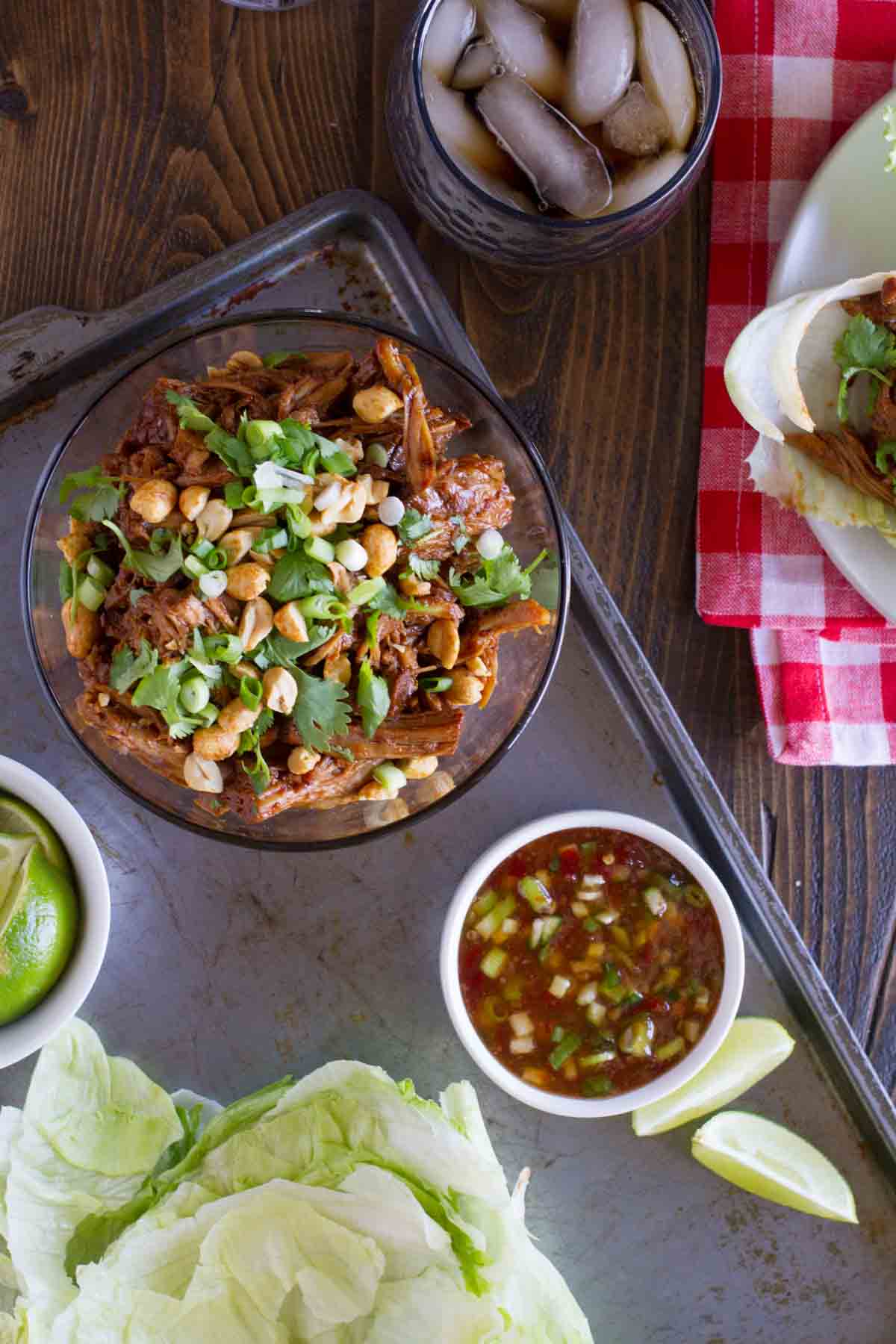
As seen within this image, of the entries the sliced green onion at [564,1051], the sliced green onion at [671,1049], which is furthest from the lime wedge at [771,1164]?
the sliced green onion at [564,1051]

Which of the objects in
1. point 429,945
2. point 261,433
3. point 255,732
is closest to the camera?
point 261,433

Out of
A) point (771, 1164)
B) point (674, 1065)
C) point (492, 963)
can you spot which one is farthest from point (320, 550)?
point (771, 1164)

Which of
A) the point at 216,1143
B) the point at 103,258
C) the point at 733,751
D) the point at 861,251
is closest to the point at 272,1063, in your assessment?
the point at 216,1143

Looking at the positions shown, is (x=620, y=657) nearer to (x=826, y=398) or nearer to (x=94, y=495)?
(x=826, y=398)

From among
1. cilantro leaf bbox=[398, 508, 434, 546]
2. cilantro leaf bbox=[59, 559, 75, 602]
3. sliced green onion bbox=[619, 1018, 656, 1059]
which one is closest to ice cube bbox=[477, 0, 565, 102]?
cilantro leaf bbox=[398, 508, 434, 546]

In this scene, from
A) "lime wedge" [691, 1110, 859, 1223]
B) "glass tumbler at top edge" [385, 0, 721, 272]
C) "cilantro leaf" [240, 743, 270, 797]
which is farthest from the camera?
"lime wedge" [691, 1110, 859, 1223]

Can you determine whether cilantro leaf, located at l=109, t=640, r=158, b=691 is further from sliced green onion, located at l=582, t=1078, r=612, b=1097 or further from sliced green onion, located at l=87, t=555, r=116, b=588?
sliced green onion, located at l=582, t=1078, r=612, b=1097
